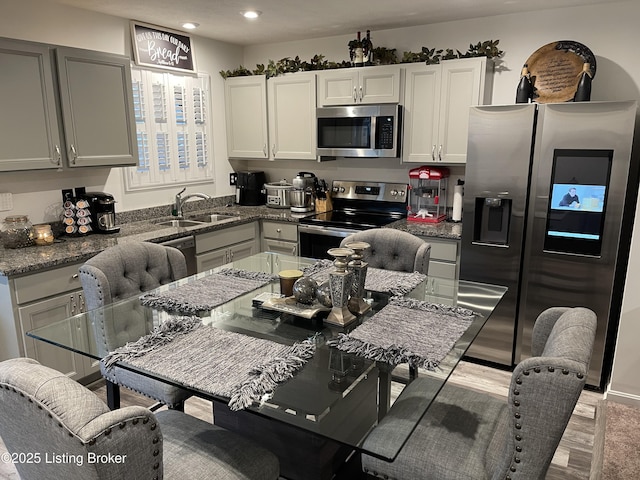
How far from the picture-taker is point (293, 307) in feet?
5.94

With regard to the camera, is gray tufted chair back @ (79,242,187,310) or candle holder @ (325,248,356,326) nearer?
candle holder @ (325,248,356,326)

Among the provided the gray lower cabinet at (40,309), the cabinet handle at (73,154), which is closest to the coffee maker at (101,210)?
the cabinet handle at (73,154)

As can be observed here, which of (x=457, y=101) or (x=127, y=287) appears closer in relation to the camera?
(x=127, y=287)

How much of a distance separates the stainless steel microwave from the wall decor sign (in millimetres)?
1232

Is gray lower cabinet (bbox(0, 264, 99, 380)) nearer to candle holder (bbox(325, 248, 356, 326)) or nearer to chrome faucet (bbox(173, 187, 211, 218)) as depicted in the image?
chrome faucet (bbox(173, 187, 211, 218))

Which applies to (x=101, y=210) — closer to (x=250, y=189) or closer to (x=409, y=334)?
(x=250, y=189)

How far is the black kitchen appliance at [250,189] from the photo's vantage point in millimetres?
4574

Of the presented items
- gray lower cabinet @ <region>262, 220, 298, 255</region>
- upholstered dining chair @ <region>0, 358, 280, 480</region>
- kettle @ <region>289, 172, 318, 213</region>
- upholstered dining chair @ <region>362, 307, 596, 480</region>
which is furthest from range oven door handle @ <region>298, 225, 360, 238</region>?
upholstered dining chair @ <region>0, 358, 280, 480</region>

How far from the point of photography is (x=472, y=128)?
3.09 meters

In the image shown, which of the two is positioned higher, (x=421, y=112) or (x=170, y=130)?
(x=421, y=112)

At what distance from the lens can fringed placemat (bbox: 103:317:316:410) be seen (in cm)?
129

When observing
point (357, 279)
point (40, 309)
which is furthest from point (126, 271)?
point (357, 279)

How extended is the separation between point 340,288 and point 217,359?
51 centimetres

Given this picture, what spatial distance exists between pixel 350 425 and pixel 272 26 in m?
3.38
